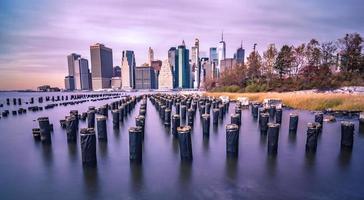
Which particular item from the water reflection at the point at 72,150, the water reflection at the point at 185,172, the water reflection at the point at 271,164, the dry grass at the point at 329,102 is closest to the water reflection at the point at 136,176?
the water reflection at the point at 185,172

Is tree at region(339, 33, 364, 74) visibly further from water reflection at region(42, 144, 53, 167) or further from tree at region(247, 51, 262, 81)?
water reflection at region(42, 144, 53, 167)

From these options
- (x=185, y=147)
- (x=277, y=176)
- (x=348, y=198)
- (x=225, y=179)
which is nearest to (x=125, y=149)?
(x=185, y=147)

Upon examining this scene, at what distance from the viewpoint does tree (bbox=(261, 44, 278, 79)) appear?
5481 cm

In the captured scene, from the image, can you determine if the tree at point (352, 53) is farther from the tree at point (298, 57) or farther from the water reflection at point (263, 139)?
the water reflection at point (263, 139)

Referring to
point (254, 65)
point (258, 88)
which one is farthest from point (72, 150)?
point (254, 65)

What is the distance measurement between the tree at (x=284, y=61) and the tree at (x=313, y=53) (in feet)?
10.7

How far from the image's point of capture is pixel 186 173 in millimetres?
8516

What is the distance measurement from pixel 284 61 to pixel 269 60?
4.45 m

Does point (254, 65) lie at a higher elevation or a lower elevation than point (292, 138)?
higher

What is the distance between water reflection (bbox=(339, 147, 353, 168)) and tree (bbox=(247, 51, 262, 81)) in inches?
1919

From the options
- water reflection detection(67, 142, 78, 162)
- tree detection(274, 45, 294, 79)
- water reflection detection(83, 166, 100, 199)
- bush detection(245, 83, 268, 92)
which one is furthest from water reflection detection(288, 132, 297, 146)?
tree detection(274, 45, 294, 79)

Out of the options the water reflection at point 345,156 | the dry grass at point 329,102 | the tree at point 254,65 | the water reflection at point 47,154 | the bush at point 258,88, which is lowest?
the water reflection at point 47,154

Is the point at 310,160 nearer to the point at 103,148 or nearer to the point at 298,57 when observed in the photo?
the point at 103,148

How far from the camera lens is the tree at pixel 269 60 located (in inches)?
2158
